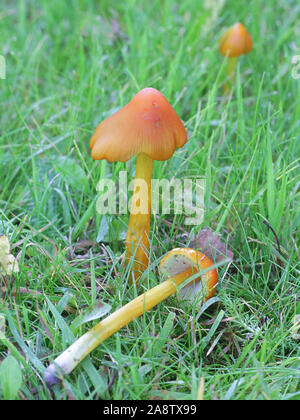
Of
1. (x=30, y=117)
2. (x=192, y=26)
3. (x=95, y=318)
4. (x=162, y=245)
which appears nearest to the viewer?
(x=95, y=318)

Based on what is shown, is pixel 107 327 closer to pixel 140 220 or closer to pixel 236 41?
pixel 140 220

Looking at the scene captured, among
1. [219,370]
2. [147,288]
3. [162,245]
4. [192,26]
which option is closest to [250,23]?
[192,26]

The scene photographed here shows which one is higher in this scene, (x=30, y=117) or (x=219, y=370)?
(x=30, y=117)

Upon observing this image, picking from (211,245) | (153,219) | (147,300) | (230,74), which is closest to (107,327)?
(147,300)

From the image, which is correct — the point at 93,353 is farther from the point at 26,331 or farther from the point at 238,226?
the point at 238,226

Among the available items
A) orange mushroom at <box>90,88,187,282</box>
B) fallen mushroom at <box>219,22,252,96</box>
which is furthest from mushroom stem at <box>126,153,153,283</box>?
fallen mushroom at <box>219,22,252,96</box>

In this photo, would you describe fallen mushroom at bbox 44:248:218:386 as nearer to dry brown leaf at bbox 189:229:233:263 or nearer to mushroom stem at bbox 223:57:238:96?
dry brown leaf at bbox 189:229:233:263

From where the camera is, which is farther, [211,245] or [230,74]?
[230,74]
